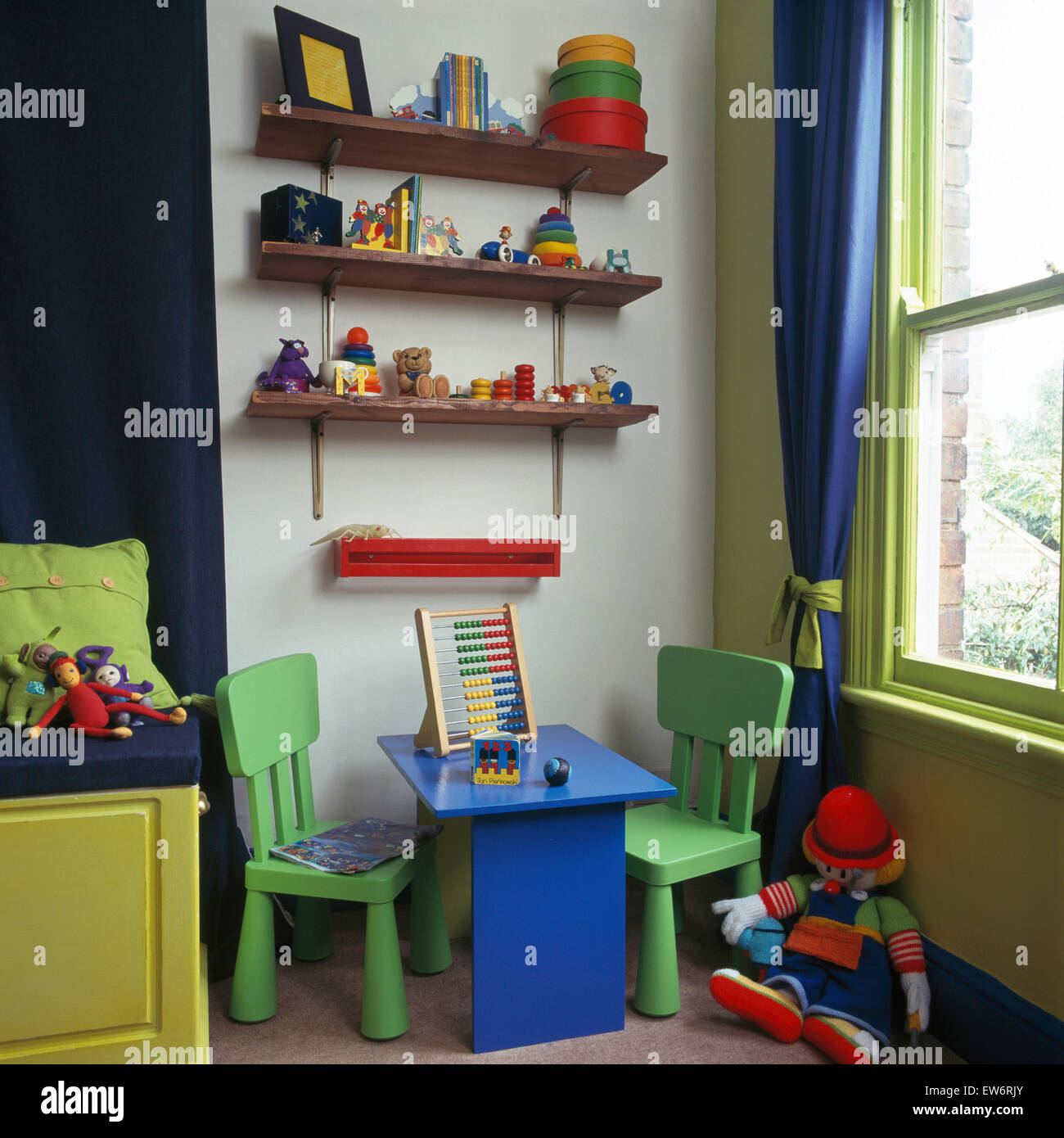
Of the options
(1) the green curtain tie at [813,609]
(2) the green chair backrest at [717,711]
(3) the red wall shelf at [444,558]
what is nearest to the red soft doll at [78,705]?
(3) the red wall shelf at [444,558]

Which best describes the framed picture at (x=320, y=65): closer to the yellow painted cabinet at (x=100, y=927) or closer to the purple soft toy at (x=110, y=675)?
the purple soft toy at (x=110, y=675)

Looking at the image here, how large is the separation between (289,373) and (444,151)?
0.75 metres

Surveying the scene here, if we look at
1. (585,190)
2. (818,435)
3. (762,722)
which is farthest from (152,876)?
(585,190)

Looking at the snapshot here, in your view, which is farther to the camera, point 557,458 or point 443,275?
point 557,458

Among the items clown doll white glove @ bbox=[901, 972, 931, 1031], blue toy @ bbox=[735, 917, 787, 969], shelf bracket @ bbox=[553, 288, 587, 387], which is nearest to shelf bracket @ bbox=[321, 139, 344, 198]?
shelf bracket @ bbox=[553, 288, 587, 387]

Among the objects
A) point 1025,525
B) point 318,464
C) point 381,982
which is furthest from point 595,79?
point 381,982

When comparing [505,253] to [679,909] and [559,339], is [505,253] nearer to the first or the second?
[559,339]

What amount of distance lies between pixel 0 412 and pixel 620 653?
5.84 feet

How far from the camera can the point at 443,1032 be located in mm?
2031

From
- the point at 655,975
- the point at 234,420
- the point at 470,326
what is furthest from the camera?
the point at 470,326

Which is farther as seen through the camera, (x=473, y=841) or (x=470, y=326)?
(x=470, y=326)

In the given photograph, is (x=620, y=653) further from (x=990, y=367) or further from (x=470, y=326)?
(x=990, y=367)
